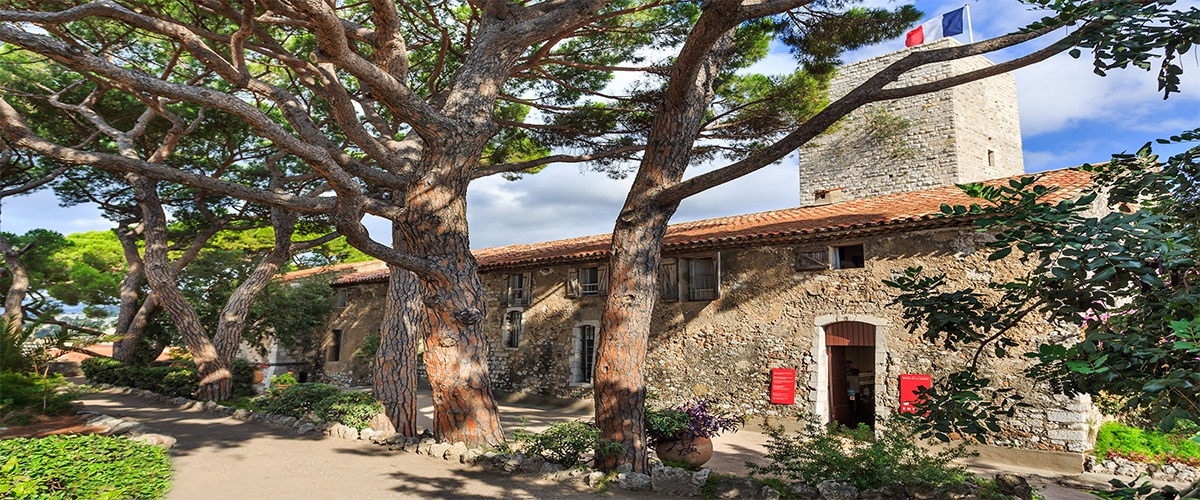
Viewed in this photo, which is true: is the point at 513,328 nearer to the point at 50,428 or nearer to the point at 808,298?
the point at 808,298

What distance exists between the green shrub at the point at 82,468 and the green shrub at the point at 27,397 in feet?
10.2

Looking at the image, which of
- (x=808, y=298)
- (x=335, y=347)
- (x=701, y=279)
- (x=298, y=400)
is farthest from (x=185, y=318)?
(x=808, y=298)

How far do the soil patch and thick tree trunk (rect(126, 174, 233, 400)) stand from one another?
357 centimetres

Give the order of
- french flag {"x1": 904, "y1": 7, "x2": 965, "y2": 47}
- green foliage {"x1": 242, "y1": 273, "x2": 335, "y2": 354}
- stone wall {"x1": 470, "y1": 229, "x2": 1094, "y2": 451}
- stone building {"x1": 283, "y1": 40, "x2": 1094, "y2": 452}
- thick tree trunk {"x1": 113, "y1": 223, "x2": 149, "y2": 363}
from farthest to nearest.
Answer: green foliage {"x1": 242, "y1": 273, "x2": 335, "y2": 354} → french flag {"x1": 904, "y1": 7, "x2": 965, "y2": 47} → thick tree trunk {"x1": 113, "y1": 223, "x2": 149, "y2": 363} → stone building {"x1": 283, "y1": 40, "x2": 1094, "y2": 452} → stone wall {"x1": 470, "y1": 229, "x2": 1094, "y2": 451}

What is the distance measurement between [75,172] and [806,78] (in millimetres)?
17657

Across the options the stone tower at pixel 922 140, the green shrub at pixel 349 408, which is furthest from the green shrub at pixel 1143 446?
the green shrub at pixel 349 408

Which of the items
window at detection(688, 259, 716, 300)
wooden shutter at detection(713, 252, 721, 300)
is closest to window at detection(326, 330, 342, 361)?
window at detection(688, 259, 716, 300)

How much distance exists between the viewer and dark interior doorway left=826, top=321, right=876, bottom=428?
10734 millimetres

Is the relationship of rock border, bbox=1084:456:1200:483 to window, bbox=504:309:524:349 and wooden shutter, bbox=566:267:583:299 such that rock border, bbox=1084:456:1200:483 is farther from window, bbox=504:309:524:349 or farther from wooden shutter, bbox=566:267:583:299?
window, bbox=504:309:524:349

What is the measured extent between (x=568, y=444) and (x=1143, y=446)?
8.64 metres

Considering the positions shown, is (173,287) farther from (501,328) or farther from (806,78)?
(806,78)

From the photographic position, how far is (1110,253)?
10.6 feet

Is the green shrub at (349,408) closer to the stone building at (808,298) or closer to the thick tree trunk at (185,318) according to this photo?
the thick tree trunk at (185,318)

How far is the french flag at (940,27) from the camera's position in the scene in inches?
707
